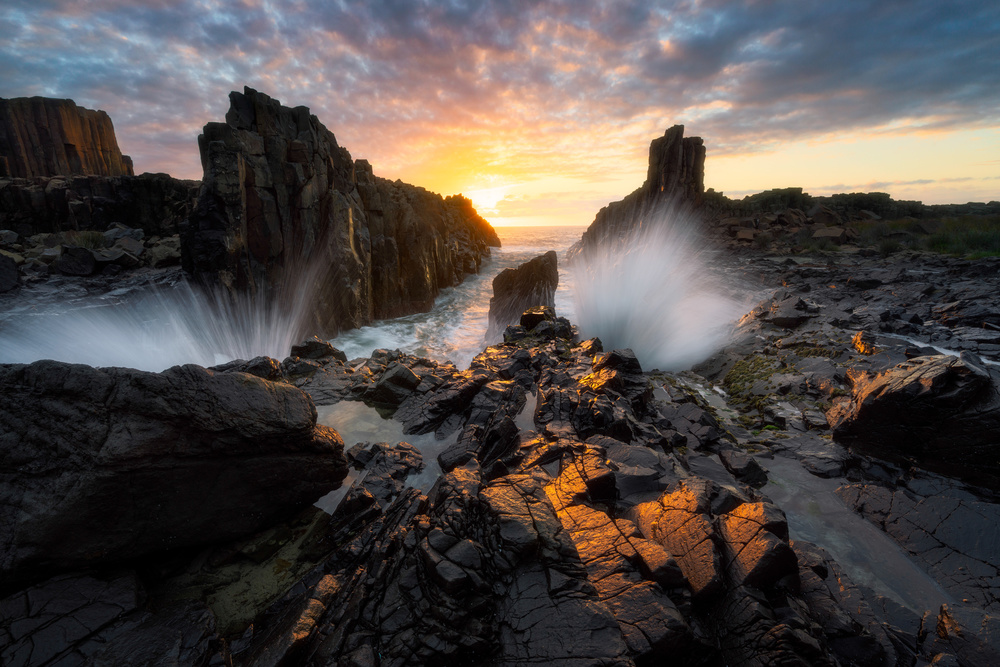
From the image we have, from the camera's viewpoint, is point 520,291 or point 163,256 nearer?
point 520,291

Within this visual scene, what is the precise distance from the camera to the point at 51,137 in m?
39.2

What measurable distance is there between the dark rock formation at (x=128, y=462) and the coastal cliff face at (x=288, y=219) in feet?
40.0

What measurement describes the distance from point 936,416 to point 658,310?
7.85m

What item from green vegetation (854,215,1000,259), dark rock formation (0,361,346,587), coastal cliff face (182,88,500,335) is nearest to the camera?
dark rock formation (0,361,346,587)

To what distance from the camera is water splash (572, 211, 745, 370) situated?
1047 centimetres

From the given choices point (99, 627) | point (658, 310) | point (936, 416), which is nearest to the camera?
point (99, 627)

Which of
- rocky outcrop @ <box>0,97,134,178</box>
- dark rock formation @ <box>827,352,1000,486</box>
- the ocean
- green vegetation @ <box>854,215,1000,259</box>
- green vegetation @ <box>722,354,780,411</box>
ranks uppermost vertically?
rocky outcrop @ <box>0,97,134,178</box>

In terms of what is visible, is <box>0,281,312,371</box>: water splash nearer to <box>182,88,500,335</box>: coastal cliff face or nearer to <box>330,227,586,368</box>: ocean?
<box>182,88,500,335</box>: coastal cliff face

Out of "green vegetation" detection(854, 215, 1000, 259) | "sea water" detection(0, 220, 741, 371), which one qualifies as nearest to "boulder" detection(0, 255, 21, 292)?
"sea water" detection(0, 220, 741, 371)

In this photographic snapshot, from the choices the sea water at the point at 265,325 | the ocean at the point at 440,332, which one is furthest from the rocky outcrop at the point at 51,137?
the ocean at the point at 440,332

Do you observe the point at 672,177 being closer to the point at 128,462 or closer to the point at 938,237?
the point at 938,237

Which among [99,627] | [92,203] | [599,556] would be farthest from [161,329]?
[92,203]

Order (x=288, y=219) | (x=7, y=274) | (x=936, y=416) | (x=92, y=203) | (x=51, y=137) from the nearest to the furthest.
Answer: (x=936, y=416), (x=7, y=274), (x=288, y=219), (x=92, y=203), (x=51, y=137)

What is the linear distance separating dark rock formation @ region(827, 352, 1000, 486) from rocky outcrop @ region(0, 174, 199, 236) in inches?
1304
